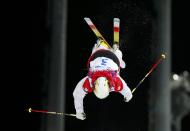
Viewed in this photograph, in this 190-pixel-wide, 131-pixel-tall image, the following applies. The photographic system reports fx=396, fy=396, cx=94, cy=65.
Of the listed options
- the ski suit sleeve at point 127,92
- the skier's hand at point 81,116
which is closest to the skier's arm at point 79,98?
the skier's hand at point 81,116

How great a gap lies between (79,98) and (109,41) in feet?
0.60

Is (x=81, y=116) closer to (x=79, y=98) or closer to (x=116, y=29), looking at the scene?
(x=79, y=98)

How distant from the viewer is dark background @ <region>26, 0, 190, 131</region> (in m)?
1.11

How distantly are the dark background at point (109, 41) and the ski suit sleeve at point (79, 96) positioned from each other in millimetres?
12

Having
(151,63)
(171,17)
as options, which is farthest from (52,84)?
(171,17)

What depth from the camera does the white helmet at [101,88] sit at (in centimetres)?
109


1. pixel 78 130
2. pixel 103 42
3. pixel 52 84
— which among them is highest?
pixel 103 42

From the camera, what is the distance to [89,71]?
→ 3.67 ft

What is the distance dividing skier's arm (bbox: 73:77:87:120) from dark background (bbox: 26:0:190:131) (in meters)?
0.01

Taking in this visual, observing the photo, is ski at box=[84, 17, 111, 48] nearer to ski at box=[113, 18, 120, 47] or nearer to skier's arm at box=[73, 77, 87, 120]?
ski at box=[113, 18, 120, 47]

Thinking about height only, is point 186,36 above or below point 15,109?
above

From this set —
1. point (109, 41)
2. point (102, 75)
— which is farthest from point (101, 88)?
point (109, 41)

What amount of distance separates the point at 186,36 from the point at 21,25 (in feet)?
1.57

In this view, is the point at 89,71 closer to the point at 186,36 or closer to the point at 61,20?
the point at 61,20
